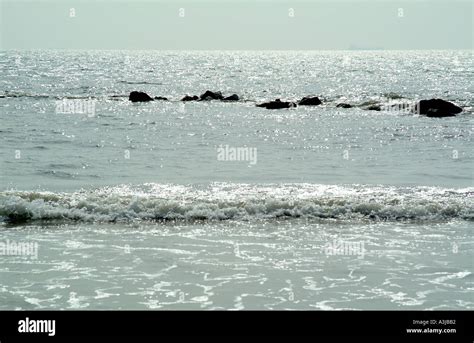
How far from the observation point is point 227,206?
55.7 feet

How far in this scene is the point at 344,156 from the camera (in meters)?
26.9

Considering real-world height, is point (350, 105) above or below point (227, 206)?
above

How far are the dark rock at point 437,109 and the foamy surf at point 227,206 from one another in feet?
80.5

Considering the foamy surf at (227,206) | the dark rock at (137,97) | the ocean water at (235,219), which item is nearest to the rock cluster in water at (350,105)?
the dark rock at (137,97)

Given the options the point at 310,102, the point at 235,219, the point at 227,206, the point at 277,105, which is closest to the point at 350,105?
the point at 310,102

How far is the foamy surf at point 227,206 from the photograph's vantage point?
1636 centimetres

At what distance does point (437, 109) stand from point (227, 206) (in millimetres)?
29350

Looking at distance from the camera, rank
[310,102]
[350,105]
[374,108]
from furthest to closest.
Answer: [310,102], [350,105], [374,108]

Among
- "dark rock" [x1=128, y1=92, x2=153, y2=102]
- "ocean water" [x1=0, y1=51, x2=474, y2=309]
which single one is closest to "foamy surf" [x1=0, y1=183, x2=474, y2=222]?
"ocean water" [x1=0, y1=51, x2=474, y2=309]

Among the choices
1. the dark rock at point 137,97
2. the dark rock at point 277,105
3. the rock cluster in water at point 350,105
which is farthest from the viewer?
the dark rock at point 137,97

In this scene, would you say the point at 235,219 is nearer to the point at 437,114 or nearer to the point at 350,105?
the point at 437,114

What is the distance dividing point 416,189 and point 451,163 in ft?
19.5

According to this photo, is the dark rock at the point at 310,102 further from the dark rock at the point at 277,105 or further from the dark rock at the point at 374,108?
the dark rock at the point at 374,108
